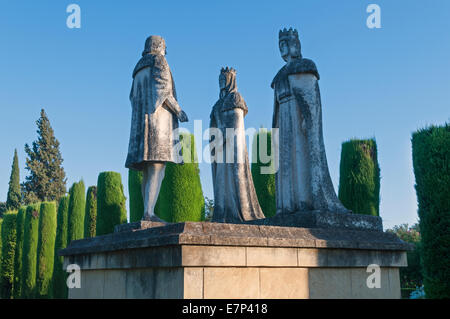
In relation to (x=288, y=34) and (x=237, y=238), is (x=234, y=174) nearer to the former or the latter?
(x=288, y=34)

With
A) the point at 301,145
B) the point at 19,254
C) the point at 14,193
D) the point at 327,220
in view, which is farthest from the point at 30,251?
the point at 14,193

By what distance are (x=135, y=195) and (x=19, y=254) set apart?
1129cm

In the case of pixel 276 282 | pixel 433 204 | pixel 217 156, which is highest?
pixel 217 156

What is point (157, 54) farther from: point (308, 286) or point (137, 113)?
point (308, 286)

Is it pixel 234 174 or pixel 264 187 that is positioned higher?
pixel 264 187

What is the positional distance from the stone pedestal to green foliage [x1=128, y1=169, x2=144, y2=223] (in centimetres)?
1145

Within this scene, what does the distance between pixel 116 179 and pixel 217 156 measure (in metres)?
10.5

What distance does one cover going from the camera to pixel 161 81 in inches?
297

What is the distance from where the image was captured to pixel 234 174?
9.25 m

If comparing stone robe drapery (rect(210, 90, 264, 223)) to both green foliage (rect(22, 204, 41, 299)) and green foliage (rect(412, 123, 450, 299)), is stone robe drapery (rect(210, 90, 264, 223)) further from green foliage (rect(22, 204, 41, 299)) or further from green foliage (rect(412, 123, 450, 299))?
green foliage (rect(22, 204, 41, 299))

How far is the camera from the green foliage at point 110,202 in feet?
59.9

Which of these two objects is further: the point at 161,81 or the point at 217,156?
A: the point at 217,156
